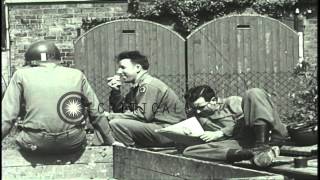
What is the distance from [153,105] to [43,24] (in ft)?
20.6

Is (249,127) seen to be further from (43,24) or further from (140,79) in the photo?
(43,24)

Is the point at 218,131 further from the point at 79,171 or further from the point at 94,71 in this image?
the point at 94,71

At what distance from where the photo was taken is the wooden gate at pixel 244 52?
11.2m

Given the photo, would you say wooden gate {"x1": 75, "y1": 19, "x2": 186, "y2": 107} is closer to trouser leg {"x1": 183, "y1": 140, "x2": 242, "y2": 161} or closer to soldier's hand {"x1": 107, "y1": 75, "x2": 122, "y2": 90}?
soldier's hand {"x1": 107, "y1": 75, "x2": 122, "y2": 90}

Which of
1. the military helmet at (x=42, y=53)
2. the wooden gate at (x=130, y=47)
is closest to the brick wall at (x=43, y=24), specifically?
the wooden gate at (x=130, y=47)

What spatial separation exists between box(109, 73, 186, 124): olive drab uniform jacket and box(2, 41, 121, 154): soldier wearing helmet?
0.62 m

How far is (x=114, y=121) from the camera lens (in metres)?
5.82

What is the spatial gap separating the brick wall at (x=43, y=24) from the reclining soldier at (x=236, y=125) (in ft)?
21.2

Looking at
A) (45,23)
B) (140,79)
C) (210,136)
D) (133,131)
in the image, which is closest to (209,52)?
(45,23)

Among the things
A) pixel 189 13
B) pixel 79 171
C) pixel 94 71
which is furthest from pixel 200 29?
pixel 79 171

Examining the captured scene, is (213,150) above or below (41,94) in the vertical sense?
below

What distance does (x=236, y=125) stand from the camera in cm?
533

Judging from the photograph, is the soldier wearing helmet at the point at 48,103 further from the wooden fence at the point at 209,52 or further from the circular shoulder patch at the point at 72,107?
the wooden fence at the point at 209,52

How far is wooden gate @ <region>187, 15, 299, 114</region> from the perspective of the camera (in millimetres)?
11188
